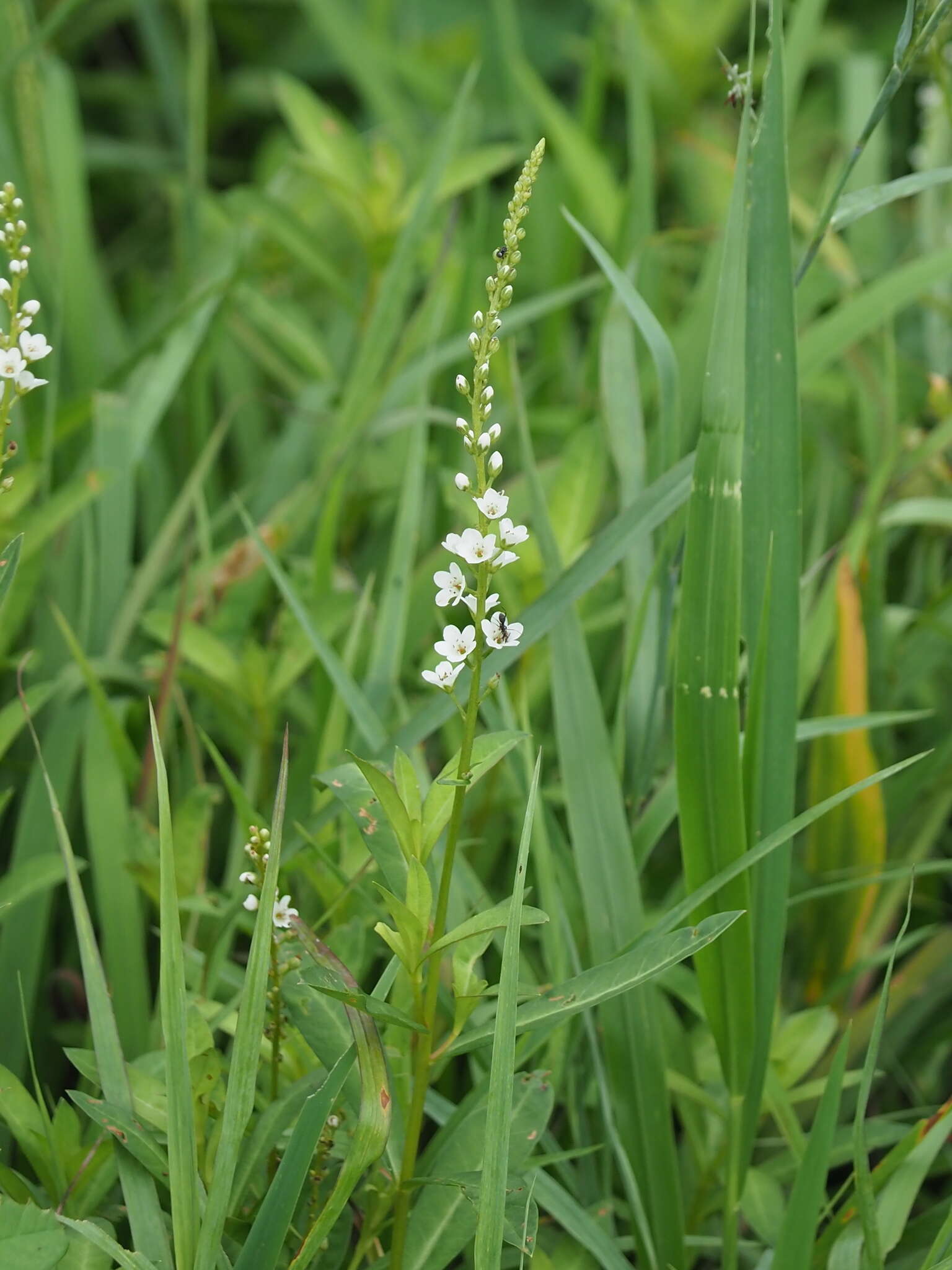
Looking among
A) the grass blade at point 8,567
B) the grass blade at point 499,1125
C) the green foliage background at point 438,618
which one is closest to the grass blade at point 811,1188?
the green foliage background at point 438,618

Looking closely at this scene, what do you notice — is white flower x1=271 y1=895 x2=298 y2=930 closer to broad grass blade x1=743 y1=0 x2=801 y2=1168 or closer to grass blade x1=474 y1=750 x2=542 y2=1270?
grass blade x1=474 y1=750 x2=542 y2=1270

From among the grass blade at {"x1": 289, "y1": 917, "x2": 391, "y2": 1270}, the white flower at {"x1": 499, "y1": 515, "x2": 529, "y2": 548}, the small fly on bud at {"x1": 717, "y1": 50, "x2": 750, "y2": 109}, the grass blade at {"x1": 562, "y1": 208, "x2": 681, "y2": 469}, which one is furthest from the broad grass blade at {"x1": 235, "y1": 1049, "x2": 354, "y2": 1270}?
the small fly on bud at {"x1": 717, "y1": 50, "x2": 750, "y2": 109}

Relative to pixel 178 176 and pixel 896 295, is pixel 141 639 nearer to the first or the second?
pixel 896 295

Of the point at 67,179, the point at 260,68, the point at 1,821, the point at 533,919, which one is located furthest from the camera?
the point at 260,68

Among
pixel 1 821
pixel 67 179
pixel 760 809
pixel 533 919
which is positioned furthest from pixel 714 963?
pixel 67 179

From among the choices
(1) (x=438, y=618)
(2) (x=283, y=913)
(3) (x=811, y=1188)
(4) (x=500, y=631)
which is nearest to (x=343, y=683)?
(1) (x=438, y=618)

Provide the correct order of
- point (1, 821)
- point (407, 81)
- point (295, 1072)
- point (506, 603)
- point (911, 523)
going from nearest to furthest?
point (295, 1072)
point (506, 603)
point (1, 821)
point (911, 523)
point (407, 81)
